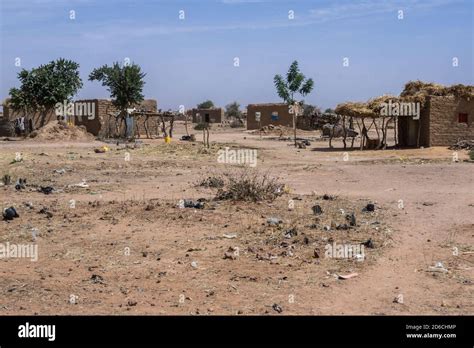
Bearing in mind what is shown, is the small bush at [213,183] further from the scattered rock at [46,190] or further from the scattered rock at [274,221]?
the scattered rock at [274,221]

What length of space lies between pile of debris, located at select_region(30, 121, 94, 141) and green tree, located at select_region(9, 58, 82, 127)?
339cm

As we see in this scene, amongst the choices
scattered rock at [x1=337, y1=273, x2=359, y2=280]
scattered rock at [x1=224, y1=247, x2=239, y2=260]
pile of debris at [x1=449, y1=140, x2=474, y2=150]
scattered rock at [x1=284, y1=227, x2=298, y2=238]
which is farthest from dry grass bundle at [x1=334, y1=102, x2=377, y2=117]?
scattered rock at [x1=337, y1=273, x2=359, y2=280]

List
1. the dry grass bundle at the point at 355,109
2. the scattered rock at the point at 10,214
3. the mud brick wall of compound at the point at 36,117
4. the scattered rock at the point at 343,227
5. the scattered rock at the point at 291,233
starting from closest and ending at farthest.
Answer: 1. the scattered rock at the point at 291,233
2. the scattered rock at the point at 343,227
3. the scattered rock at the point at 10,214
4. the dry grass bundle at the point at 355,109
5. the mud brick wall of compound at the point at 36,117

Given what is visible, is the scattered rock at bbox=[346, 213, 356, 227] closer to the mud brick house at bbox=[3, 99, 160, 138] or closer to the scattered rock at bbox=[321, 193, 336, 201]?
the scattered rock at bbox=[321, 193, 336, 201]

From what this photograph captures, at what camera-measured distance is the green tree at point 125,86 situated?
108ft

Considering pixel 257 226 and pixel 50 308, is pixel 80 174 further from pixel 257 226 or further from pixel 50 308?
pixel 50 308

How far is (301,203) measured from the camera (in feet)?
34.8

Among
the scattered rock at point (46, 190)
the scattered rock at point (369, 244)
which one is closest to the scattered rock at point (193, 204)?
the scattered rock at point (369, 244)

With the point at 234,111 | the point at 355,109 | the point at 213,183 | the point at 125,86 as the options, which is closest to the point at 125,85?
the point at 125,86

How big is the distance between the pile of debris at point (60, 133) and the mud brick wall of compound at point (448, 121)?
1685 centimetres

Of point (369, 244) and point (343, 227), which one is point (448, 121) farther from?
point (369, 244)

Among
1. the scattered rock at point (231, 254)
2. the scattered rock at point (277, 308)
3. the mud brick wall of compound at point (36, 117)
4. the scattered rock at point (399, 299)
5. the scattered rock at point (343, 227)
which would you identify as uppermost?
the mud brick wall of compound at point (36, 117)

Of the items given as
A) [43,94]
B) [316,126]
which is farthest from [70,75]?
[316,126]

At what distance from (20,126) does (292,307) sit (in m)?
31.2
